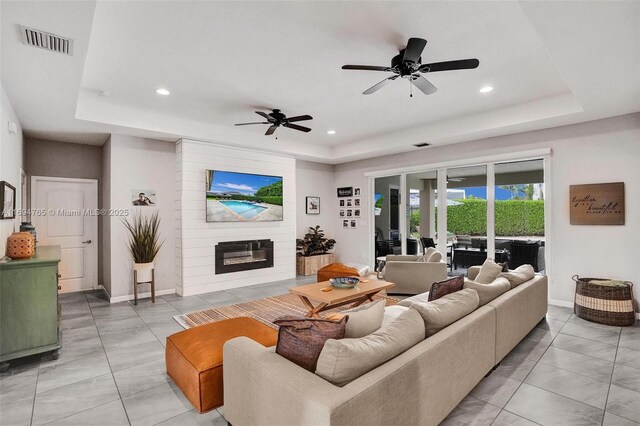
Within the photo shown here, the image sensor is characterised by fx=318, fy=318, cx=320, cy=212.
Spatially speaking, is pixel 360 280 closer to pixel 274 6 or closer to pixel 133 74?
pixel 274 6

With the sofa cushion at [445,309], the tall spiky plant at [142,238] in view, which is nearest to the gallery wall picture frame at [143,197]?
the tall spiky plant at [142,238]

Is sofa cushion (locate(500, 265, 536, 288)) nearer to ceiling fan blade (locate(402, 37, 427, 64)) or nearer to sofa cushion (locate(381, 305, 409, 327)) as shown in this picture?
sofa cushion (locate(381, 305, 409, 327))

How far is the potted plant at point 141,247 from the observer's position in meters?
5.07

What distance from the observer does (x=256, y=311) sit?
14.9 ft

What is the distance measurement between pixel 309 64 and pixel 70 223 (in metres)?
5.19

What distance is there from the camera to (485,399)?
2377 mm

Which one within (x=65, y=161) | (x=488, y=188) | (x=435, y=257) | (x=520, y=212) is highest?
(x=65, y=161)

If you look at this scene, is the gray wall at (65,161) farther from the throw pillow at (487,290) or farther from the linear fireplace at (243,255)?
the throw pillow at (487,290)

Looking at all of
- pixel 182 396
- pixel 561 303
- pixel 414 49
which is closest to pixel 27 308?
pixel 182 396

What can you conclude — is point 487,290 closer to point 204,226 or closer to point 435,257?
point 435,257

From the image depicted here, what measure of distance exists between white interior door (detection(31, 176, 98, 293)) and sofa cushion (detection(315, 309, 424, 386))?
5875mm

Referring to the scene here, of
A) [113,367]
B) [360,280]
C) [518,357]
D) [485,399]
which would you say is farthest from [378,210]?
[113,367]

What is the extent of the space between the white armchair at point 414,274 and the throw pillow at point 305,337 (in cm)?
359

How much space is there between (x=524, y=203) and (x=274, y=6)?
4993mm
